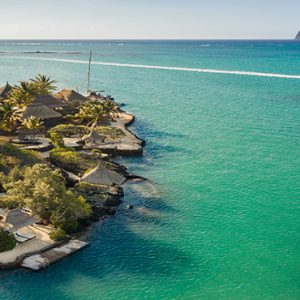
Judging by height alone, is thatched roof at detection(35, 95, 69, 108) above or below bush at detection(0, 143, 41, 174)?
above

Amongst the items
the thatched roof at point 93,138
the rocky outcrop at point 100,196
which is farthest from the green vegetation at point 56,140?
the rocky outcrop at point 100,196

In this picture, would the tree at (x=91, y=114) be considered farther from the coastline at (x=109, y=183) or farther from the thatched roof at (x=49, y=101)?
the thatched roof at (x=49, y=101)

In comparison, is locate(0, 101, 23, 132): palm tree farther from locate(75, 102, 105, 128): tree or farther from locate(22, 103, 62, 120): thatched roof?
locate(75, 102, 105, 128): tree

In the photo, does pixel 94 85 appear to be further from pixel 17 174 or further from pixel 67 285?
pixel 67 285

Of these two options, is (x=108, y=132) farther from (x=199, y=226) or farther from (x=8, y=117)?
(x=199, y=226)

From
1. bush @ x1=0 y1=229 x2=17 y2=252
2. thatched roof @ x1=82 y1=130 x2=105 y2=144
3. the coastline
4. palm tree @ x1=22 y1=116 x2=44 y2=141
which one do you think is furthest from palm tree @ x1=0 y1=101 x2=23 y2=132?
bush @ x1=0 y1=229 x2=17 y2=252

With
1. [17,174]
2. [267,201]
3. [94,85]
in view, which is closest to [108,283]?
[17,174]
